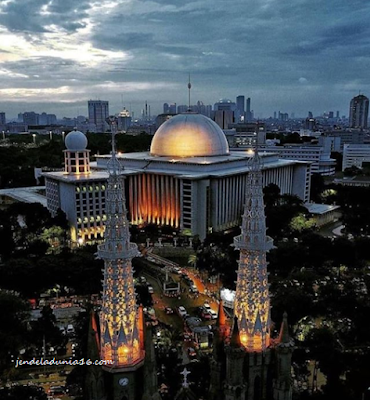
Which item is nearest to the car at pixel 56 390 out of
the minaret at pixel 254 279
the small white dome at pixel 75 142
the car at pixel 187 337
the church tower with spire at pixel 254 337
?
the car at pixel 187 337

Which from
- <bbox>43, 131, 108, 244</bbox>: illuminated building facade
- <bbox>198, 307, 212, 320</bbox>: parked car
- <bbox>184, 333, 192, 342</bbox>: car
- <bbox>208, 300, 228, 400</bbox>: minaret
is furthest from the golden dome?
<bbox>208, 300, 228, 400</bbox>: minaret

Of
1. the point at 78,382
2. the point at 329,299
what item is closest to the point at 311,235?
the point at 329,299

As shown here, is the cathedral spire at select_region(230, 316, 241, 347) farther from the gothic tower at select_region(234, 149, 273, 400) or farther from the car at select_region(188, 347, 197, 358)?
the car at select_region(188, 347, 197, 358)

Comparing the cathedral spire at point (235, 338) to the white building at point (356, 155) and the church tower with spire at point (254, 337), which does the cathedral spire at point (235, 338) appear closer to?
the church tower with spire at point (254, 337)

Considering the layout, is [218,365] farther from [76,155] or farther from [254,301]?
[76,155]

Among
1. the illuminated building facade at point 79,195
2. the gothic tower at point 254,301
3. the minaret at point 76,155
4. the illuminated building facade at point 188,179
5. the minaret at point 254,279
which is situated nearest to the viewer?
the gothic tower at point 254,301

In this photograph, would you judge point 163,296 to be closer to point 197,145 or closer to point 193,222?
point 193,222

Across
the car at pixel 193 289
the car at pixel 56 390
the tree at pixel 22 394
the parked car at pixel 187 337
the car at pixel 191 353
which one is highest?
the tree at pixel 22 394
